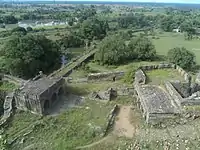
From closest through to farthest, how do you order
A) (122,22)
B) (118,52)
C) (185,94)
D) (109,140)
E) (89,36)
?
1. (109,140)
2. (185,94)
3. (118,52)
4. (89,36)
5. (122,22)

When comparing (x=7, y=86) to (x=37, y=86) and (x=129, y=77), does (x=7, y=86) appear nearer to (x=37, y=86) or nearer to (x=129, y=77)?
(x=37, y=86)

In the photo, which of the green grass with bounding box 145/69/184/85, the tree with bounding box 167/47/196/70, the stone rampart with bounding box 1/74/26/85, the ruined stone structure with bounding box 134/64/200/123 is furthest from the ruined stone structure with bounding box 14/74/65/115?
the tree with bounding box 167/47/196/70

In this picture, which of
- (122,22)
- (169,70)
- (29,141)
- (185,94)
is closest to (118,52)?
(169,70)

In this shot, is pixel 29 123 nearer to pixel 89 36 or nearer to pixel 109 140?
pixel 109 140

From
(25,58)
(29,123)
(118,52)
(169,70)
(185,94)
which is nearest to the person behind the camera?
(29,123)

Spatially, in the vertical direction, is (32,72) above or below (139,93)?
below

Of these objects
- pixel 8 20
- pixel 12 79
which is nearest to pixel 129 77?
pixel 12 79

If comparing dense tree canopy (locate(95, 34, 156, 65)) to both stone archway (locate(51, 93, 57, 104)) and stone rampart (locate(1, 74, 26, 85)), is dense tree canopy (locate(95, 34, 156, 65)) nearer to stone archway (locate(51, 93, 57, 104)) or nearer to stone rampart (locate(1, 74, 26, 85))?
stone rampart (locate(1, 74, 26, 85))
